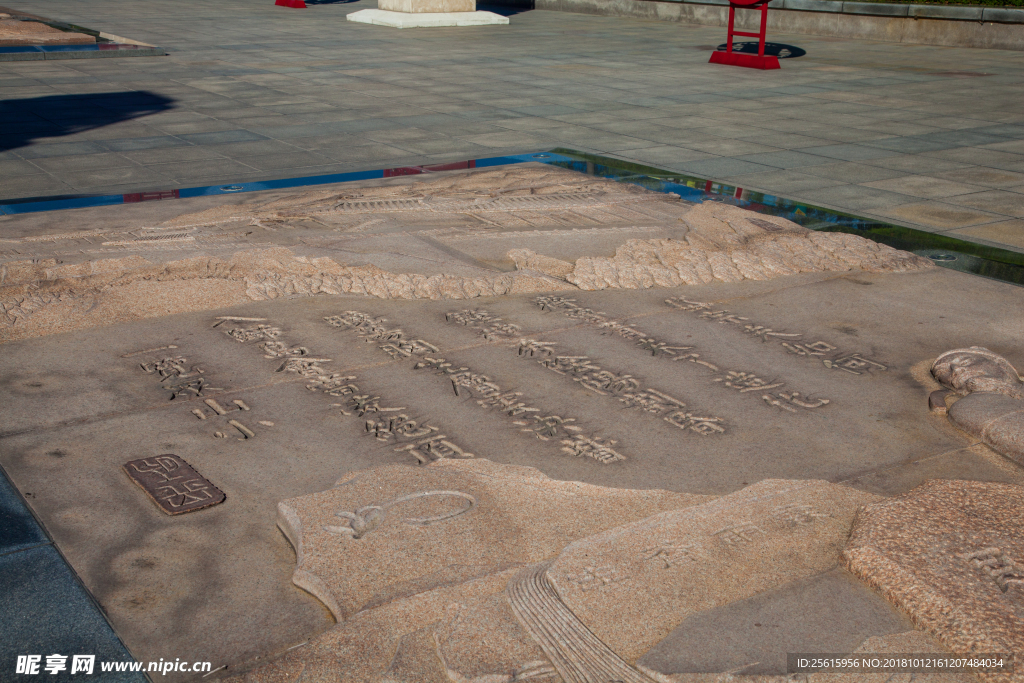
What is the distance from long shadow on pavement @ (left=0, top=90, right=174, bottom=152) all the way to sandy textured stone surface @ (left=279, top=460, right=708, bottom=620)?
25.4ft

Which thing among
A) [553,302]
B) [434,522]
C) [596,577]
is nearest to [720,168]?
[553,302]

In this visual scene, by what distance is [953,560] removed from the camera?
2.83 meters

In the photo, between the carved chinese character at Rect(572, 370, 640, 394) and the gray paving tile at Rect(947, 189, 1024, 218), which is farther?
the gray paving tile at Rect(947, 189, 1024, 218)

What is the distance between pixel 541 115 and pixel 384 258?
5821 mm

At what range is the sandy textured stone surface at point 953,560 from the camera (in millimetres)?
2582

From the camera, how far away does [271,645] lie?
2590 millimetres

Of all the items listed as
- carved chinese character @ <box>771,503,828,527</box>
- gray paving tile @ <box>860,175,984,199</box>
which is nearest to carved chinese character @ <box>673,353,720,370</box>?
carved chinese character @ <box>771,503,828,527</box>

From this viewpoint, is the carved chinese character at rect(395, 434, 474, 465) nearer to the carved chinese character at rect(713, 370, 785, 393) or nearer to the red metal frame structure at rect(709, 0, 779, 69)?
the carved chinese character at rect(713, 370, 785, 393)

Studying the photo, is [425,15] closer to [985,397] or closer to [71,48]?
[71,48]

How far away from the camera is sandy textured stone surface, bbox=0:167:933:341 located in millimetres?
5117

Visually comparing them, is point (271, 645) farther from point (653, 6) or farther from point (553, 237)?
point (653, 6)

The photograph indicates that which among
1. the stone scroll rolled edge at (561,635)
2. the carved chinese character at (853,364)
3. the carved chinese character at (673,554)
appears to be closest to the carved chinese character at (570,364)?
the carved chinese character at (853,364)

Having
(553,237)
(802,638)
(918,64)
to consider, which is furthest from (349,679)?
(918,64)

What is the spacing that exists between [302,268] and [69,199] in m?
3.00
